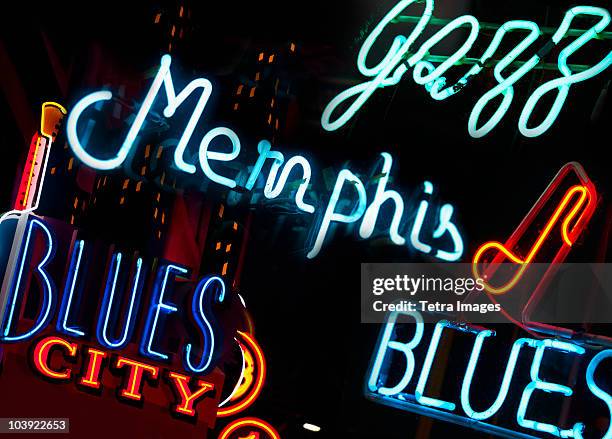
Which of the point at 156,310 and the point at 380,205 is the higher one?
the point at 380,205

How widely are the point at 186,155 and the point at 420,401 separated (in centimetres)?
287

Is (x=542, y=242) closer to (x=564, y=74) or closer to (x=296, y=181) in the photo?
(x=564, y=74)

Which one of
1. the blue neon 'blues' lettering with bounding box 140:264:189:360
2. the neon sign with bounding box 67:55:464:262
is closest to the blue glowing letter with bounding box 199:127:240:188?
the neon sign with bounding box 67:55:464:262

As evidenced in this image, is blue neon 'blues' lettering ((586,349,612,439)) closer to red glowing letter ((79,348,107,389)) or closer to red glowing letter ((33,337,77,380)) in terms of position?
red glowing letter ((79,348,107,389))

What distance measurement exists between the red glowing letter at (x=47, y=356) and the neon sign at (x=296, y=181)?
32.0 inches

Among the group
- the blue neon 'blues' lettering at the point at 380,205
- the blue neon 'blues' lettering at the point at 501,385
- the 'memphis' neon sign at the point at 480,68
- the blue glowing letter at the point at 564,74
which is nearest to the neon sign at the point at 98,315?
the blue neon 'blues' lettering at the point at 380,205

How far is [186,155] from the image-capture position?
6070 mm

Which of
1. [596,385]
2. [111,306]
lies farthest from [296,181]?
[596,385]

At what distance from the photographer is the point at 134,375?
233 inches

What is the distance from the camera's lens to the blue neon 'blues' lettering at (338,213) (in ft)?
21.0

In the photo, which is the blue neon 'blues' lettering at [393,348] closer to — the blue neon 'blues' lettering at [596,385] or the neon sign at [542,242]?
the neon sign at [542,242]

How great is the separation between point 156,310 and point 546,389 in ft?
10.9

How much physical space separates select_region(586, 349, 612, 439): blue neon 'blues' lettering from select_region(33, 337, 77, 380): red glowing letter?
4.26m

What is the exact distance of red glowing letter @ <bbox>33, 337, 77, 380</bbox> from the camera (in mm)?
5574
